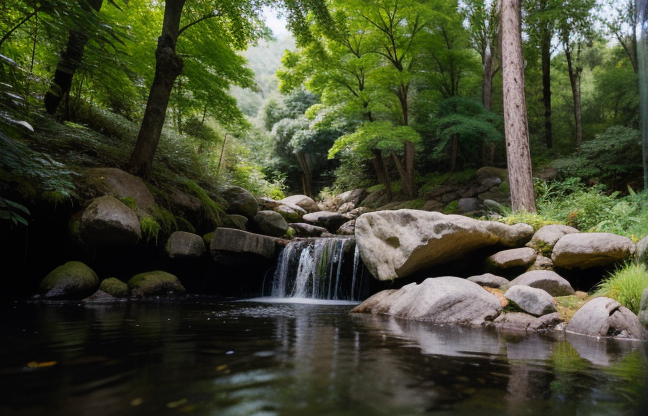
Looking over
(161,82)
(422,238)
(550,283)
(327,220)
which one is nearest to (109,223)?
(161,82)

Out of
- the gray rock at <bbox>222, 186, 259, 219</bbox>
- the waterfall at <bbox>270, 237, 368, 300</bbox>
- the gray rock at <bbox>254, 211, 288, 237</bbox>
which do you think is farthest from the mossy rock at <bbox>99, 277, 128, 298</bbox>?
the gray rock at <bbox>254, 211, 288, 237</bbox>

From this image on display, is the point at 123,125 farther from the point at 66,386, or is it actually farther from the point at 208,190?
the point at 66,386

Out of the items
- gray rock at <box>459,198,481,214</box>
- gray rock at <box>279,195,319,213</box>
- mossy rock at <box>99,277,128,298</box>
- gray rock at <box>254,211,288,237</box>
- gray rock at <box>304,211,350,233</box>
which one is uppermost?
gray rock at <box>279,195,319,213</box>

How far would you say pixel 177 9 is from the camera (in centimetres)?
780

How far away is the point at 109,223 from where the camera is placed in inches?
254

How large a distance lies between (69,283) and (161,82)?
4.51 meters

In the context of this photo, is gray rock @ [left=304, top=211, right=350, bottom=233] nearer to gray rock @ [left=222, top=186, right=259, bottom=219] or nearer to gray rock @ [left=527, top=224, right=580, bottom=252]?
gray rock @ [left=222, top=186, right=259, bottom=219]

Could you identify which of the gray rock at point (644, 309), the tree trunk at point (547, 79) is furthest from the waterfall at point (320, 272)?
the tree trunk at point (547, 79)

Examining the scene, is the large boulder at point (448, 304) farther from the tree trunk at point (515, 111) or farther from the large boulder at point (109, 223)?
the large boulder at point (109, 223)

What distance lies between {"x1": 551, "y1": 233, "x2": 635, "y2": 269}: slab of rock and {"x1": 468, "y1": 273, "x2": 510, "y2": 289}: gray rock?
862 millimetres

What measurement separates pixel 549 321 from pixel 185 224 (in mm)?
7710

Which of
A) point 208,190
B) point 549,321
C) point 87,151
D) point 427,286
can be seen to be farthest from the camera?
point 208,190

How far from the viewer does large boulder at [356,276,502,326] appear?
14.8 feet

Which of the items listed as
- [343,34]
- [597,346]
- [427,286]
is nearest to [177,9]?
[343,34]
